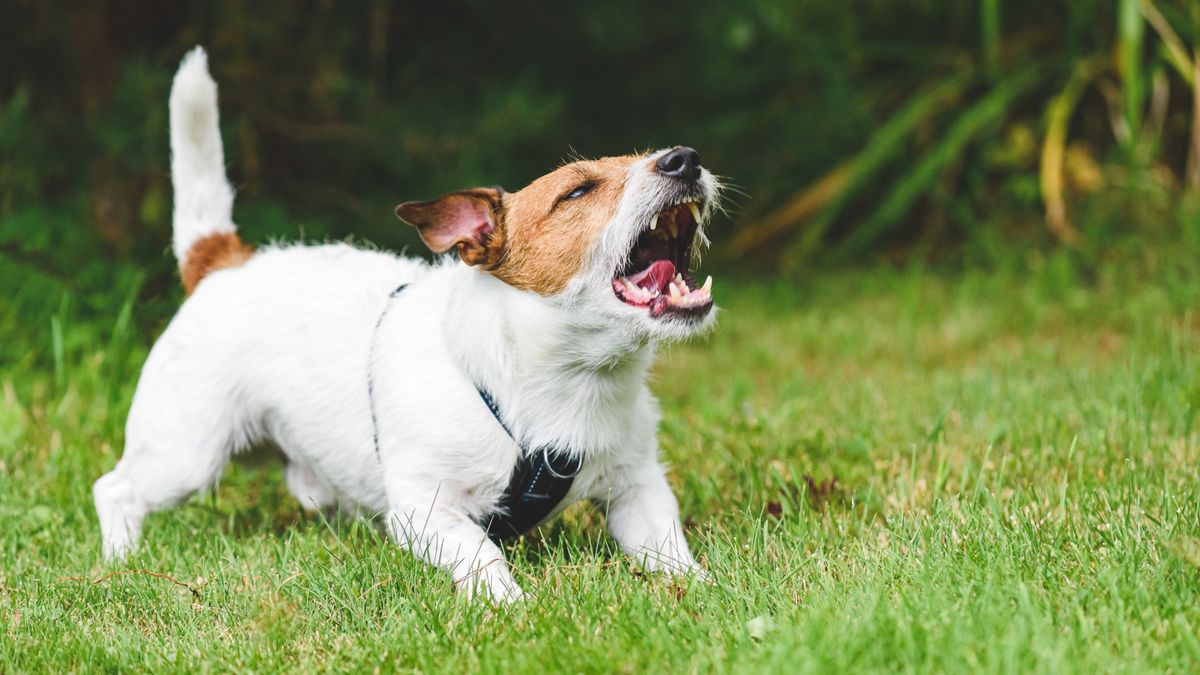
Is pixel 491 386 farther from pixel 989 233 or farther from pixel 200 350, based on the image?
pixel 989 233

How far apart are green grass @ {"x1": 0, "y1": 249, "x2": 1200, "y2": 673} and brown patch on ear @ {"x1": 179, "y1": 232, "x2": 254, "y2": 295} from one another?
0.70 m

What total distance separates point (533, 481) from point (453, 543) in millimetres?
253

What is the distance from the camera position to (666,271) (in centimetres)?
315

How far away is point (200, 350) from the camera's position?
3498 millimetres

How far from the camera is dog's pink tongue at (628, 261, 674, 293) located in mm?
3105

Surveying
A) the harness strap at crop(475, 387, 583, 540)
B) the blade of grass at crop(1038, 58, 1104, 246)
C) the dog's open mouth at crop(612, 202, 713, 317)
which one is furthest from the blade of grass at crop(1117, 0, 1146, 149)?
the harness strap at crop(475, 387, 583, 540)

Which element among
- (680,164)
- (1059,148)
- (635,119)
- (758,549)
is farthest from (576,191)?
(1059,148)

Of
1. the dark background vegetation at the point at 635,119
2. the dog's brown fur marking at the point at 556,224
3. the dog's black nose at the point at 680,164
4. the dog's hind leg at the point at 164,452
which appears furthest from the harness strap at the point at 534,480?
the dark background vegetation at the point at 635,119

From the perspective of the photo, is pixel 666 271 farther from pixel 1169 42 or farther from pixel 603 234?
pixel 1169 42

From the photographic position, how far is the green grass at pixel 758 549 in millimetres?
2270

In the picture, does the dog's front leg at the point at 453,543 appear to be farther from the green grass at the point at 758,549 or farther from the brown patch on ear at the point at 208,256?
the brown patch on ear at the point at 208,256

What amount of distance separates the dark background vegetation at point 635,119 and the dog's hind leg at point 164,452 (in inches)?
51.6

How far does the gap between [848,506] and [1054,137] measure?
5041mm

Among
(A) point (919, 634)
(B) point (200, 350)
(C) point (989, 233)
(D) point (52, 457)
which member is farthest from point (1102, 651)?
(C) point (989, 233)
